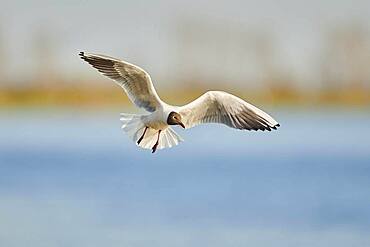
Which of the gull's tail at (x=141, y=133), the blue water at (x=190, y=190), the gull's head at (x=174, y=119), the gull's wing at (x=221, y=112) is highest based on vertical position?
the blue water at (x=190, y=190)

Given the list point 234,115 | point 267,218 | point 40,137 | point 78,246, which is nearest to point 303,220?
point 267,218

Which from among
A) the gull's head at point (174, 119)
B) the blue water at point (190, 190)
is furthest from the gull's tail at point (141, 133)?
the blue water at point (190, 190)

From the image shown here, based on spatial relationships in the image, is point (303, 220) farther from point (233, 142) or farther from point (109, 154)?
point (233, 142)

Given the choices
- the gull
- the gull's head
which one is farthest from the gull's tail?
the gull's head

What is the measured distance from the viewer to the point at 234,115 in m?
7.30

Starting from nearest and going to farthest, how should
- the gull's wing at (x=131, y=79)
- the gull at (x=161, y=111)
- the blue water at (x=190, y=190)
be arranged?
the gull at (x=161, y=111) → the gull's wing at (x=131, y=79) → the blue water at (x=190, y=190)

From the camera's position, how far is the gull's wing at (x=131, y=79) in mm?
7328

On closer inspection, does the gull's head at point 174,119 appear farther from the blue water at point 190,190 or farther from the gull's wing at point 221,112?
the blue water at point 190,190

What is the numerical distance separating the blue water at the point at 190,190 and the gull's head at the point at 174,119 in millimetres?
3408

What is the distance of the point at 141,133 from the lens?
23.8 ft

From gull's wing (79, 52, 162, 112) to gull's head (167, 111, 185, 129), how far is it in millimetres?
205

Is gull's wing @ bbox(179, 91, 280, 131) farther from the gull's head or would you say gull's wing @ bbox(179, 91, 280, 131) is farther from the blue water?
the blue water

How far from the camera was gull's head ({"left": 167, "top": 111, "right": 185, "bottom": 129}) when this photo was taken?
709cm

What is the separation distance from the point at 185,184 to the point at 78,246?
18.4 feet
